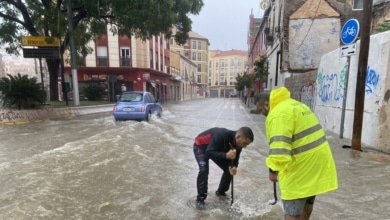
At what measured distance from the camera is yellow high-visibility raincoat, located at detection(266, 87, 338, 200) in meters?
2.46

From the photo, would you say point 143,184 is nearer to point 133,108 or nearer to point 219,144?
point 219,144

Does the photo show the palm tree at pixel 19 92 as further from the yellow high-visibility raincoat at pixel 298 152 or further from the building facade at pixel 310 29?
the yellow high-visibility raincoat at pixel 298 152

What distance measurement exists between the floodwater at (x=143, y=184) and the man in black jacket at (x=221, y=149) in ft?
0.97

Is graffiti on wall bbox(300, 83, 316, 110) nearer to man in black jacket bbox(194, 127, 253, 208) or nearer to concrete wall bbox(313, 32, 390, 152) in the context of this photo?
concrete wall bbox(313, 32, 390, 152)

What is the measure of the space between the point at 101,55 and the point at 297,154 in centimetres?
3307

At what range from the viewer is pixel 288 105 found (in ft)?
8.32

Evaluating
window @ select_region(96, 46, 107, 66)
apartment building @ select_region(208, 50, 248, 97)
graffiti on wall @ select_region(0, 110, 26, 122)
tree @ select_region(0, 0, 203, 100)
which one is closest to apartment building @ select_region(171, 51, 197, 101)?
window @ select_region(96, 46, 107, 66)

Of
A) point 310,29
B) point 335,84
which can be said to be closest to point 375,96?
point 335,84

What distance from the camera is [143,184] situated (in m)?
5.12

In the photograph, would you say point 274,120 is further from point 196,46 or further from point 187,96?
point 196,46

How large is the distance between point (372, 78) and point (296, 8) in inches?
424

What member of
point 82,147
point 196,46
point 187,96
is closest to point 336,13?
point 82,147

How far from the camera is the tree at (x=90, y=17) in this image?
14903 mm

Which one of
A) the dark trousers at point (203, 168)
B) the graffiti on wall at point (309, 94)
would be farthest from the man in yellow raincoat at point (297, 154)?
the graffiti on wall at point (309, 94)
